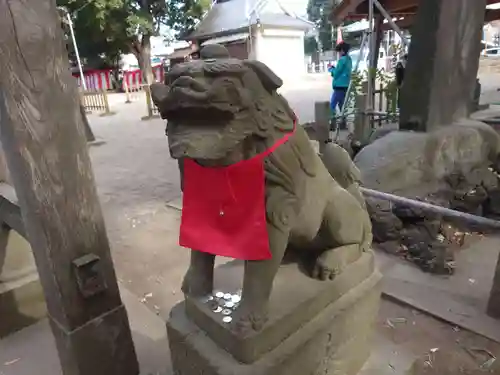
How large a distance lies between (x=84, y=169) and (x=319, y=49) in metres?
27.4

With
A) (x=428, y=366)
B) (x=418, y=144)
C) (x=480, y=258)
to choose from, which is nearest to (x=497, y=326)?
(x=428, y=366)

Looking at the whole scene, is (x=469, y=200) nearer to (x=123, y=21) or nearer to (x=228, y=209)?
(x=228, y=209)

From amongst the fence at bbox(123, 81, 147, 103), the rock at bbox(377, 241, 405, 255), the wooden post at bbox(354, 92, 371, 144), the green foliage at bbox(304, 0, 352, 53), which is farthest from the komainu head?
the green foliage at bbox(304, 0, 352, 53)

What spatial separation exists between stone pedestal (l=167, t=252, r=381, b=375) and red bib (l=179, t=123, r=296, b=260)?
0.22 meters

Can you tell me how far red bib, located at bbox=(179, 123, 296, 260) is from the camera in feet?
3.24

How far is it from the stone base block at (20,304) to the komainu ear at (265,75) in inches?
68.1

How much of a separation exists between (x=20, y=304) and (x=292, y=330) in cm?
152

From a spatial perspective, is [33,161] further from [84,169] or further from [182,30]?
[182,30]

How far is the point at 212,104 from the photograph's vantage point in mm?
828

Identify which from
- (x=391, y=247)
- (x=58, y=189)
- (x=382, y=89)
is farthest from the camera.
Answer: (x=382, y=89)

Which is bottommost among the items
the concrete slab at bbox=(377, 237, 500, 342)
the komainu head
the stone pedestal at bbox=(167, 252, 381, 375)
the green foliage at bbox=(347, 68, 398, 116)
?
the concrete slab at bbox=(377, 237, 500, 342)

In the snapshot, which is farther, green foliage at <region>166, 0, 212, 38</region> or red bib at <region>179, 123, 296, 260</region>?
green foliage at <region>166, 0, 212, 38</region>

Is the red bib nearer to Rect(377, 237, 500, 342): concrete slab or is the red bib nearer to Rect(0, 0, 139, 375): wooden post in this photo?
Rect(0, 0, 139, 375): wooden post

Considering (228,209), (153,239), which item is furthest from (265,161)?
(153,239)
